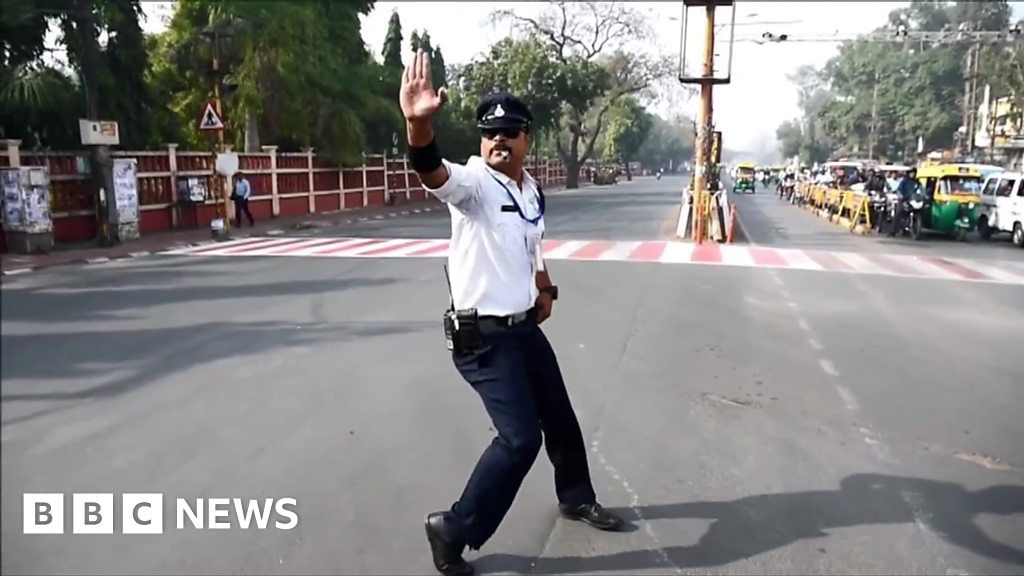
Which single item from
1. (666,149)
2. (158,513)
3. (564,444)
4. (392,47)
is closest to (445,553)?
(564,444)

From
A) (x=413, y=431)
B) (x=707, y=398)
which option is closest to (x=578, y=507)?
(x=413, y=431)

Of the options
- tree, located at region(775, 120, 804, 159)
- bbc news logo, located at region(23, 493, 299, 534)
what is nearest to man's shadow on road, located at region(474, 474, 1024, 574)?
bbc news logo, located at region(23, 493, 299, 534)

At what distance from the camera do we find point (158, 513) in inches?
141

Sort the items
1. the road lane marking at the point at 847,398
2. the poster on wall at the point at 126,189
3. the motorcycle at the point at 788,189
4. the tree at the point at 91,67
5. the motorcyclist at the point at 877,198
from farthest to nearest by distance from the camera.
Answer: the motorcycle at the point at 788,189 < the motorcyclist at the point at 877,198 < the poster on wall at the point at 126,189 < the road lane marking at the point at 847,398 < the tree at the point at 91,67

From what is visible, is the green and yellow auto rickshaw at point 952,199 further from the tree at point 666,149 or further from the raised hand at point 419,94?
the tree at point 666,149

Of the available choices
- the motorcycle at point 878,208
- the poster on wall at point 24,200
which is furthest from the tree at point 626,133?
the poster on wall at point 24,200

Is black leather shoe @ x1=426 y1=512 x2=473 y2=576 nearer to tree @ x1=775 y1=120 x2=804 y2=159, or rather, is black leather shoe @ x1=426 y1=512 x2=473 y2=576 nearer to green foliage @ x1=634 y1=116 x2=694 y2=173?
tree @ x1=775 y1=120 x2=804 y2=159

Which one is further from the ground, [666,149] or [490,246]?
[666,149]

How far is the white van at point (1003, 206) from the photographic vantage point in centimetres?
1666

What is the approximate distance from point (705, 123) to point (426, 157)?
1583 centimetres

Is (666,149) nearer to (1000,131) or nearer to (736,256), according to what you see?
(1000,131)

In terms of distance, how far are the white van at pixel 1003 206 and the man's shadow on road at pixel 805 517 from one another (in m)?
14.8

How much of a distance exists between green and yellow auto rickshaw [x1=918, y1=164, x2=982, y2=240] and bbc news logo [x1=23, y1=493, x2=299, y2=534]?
17.7m

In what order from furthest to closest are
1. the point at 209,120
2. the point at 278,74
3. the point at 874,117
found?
the point at 874,117 < the point at 278,74 < the point at 209,120
